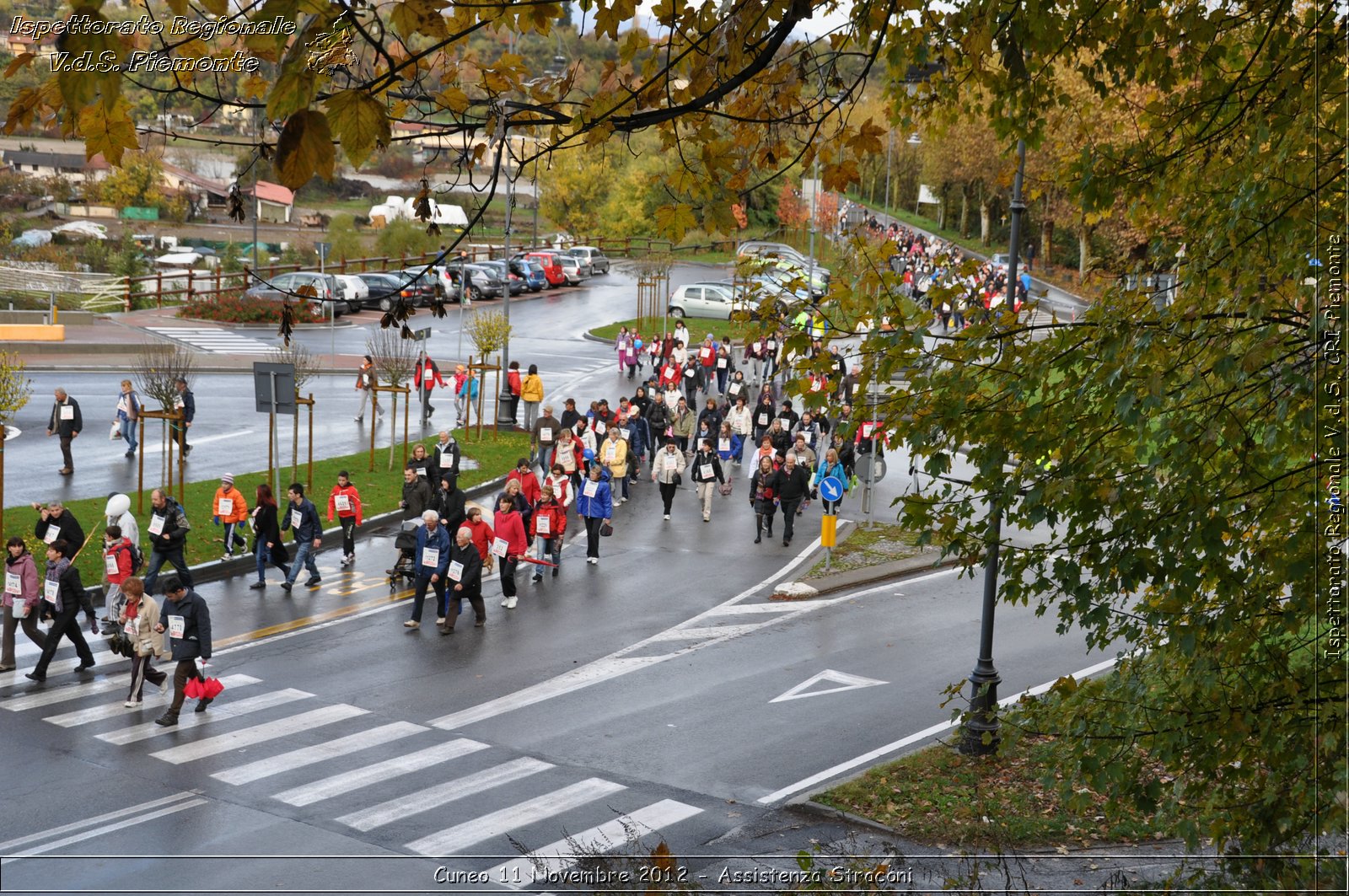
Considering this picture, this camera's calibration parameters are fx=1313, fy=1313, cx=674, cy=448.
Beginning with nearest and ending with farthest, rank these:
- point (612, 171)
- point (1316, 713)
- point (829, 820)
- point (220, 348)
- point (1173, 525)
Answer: point (1316, 713), point (1173, 525), point (829, 820), point (220, 348), point (612, 171)

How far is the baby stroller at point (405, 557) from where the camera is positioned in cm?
1883

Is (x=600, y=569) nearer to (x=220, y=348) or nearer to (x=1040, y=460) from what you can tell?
(x=1040, y=460)

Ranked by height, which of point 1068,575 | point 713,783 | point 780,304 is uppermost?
point 780,304

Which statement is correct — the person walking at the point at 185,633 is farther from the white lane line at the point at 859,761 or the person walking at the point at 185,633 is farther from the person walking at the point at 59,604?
the white lane line at the point at 859,761

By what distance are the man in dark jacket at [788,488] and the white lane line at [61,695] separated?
11252 millimetres

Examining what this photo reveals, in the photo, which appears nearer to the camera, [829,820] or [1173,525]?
[1173,525]

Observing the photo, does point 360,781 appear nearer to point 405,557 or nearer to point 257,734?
point 257,734

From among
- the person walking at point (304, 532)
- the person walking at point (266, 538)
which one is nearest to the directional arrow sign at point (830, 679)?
the person walking at point (304, 532)

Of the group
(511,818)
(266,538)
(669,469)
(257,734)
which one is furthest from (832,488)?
(511,818)

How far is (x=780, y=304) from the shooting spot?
7.39 metres

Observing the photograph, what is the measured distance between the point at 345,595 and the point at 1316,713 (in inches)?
583

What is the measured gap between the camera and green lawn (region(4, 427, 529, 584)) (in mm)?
19250

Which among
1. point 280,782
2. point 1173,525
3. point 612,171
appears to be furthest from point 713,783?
point 612,171

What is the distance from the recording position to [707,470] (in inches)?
938
